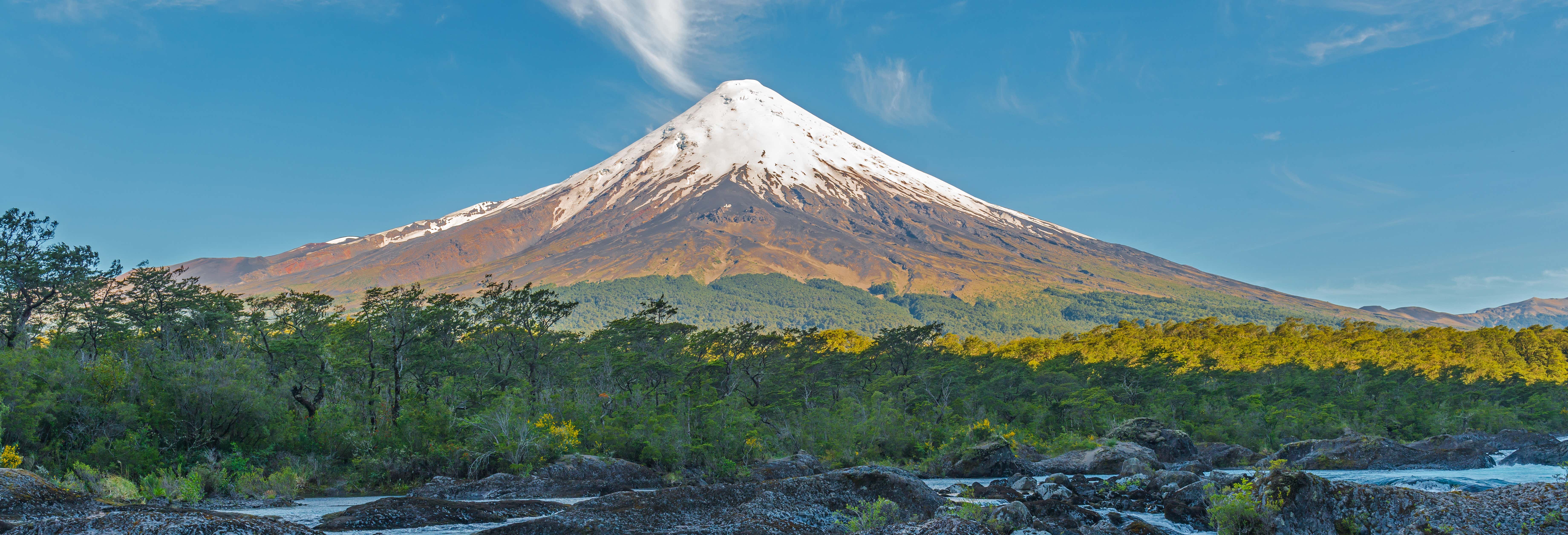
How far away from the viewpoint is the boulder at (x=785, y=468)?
2712 cm

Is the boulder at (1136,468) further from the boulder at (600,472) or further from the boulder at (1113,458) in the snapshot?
the boulder at (600,472)

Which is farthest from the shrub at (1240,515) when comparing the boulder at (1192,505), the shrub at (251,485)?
the shrub at (251,485)

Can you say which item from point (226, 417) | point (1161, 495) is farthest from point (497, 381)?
point (1161, 495)

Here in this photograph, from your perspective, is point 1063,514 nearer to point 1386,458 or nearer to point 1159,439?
point 1159,439

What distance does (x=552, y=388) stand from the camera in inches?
1783

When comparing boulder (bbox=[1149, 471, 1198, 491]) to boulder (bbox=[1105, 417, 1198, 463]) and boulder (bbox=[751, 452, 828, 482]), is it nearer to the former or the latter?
boulder (bbox=[751, 452, 828, 482])

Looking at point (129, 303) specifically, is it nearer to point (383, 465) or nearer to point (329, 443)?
point (329, 443)

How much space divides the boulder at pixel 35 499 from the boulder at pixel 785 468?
19177 millimetres

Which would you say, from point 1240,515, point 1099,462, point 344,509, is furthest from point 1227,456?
point 344,509

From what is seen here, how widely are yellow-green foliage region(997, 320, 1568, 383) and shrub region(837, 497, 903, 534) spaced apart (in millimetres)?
61439

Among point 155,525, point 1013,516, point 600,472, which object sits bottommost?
point 600,472

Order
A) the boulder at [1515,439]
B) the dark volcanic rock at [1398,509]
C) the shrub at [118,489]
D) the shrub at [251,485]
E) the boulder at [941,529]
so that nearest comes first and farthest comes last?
the dark volcanic rock at [1398,509], the boulder at [941,529], the shrub at [118,489], the shrub at [251,485], the boulder at [1515,439]

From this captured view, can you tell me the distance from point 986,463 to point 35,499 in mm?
28702

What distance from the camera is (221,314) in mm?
37312
